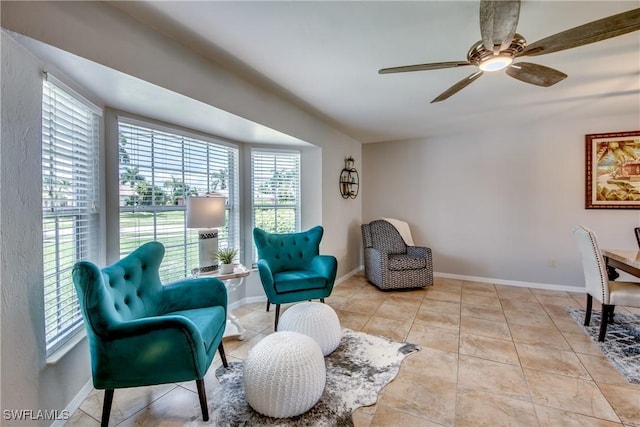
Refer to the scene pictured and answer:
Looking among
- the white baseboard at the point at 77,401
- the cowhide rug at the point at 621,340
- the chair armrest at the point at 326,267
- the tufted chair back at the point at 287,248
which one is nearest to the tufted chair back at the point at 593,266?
→ the cowhide rug at the point at 621,340

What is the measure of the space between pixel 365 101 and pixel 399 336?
7.81 ft

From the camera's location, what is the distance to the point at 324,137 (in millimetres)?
3725

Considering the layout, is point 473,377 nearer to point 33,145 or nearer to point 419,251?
point 419,251

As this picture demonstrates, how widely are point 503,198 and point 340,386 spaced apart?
12.1ft

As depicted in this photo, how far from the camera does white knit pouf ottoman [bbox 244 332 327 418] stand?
150 cm

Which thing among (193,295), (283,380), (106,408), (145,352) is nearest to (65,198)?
(193,295)

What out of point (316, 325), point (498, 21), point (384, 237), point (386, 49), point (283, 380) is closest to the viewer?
point (498, 21)

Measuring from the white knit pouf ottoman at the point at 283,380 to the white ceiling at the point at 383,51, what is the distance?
6.45 feet

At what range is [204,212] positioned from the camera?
231 cm

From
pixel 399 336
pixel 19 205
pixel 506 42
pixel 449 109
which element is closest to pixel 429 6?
pixel 506 42

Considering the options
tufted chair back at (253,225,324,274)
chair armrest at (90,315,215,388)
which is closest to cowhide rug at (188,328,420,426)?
chair armrest at (90,315,215,388)

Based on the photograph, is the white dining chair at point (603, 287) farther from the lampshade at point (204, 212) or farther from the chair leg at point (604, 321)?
the lampshade at point (204, 212)

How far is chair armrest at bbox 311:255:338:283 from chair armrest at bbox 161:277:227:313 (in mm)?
1105

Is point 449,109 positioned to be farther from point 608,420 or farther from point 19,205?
point 19,205
